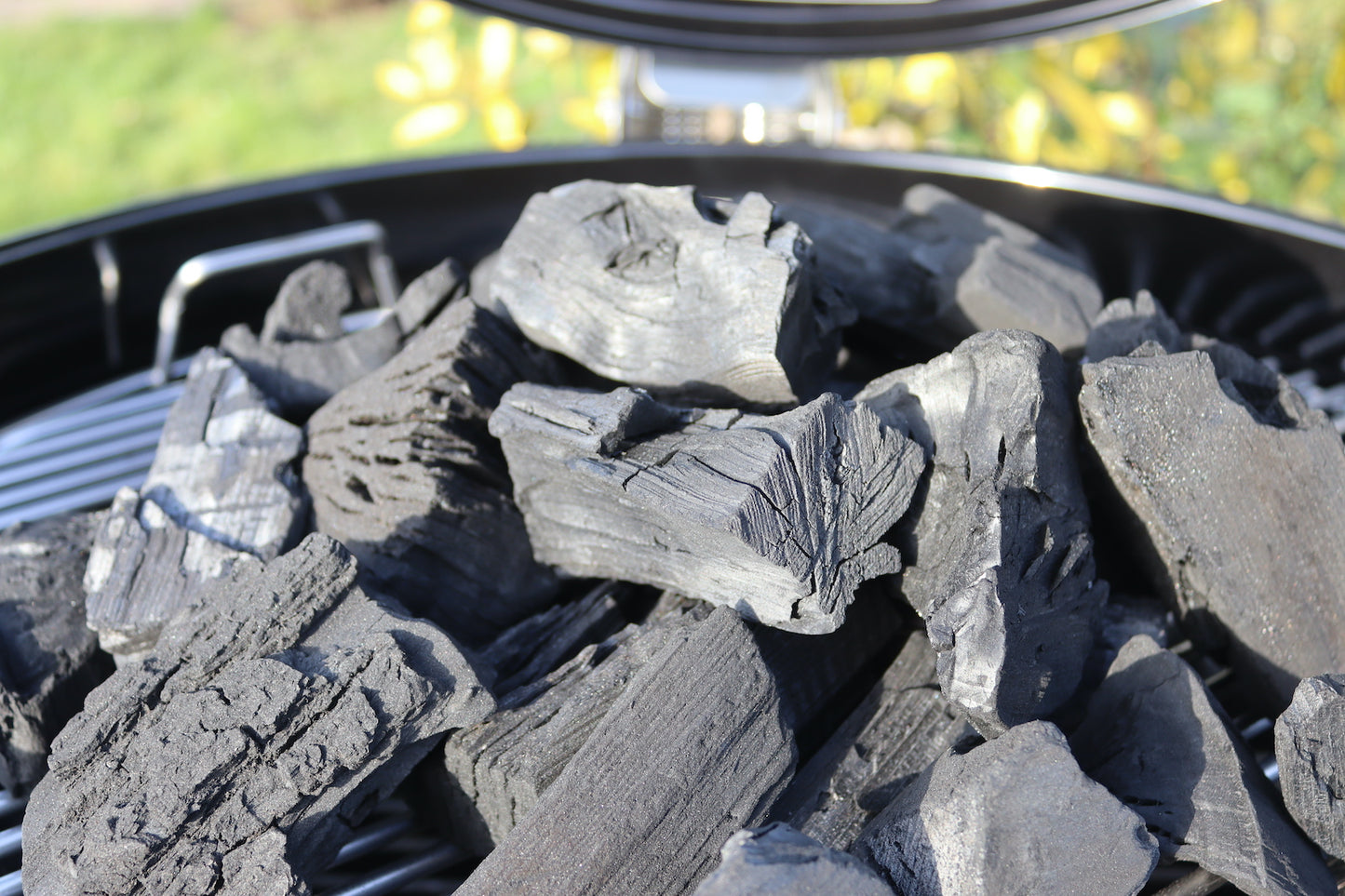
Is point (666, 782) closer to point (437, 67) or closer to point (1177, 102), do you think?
point (437, 67)

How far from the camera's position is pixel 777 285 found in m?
1.18

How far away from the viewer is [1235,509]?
3.82ft

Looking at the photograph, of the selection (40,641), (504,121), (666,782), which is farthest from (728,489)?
(504,121)

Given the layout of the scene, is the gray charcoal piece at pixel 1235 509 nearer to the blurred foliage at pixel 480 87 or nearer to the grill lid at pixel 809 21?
the grill lid at pixel 809 21

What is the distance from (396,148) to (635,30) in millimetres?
2642

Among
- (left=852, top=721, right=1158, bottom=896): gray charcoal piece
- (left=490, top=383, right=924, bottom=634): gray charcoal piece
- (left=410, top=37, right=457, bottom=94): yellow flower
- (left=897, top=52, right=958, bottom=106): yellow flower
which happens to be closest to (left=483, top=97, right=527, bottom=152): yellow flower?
(left=410, top=37, right=457, bottom=94): yellow flower

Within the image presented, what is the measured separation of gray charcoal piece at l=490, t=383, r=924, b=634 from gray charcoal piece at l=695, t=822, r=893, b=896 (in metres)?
0.23

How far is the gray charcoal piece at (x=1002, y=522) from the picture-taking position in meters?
1.01

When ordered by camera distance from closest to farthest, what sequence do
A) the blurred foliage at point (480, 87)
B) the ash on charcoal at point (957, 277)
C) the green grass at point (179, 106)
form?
the ash on charcoal at point (957, 277), the blurred foliage at point (480, 87), the green grass at point (179, 106)

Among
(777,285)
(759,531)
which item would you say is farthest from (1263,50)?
(759,531)

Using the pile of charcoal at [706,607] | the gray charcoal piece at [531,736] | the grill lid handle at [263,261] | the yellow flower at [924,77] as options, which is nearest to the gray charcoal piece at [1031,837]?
the pile of charcoal at [706,607]

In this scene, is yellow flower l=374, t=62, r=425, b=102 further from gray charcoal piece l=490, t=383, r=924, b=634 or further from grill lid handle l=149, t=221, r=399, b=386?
gray charcoal piece l=490, t=383, r=924, b=634

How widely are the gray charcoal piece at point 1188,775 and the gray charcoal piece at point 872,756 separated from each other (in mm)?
149

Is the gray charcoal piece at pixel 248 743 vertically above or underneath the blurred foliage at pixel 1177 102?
above
